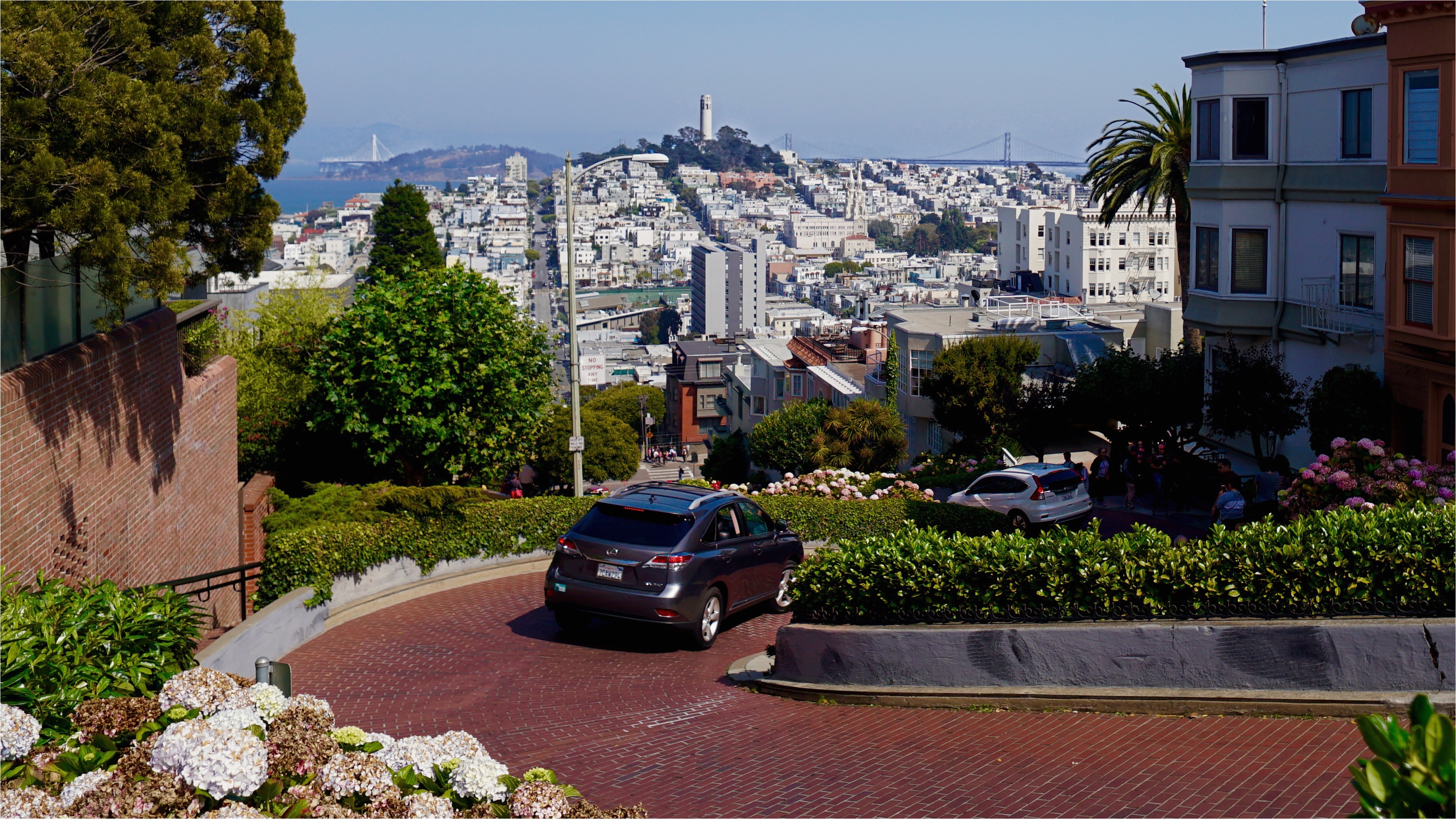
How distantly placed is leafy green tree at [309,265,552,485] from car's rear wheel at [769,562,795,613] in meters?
8.50

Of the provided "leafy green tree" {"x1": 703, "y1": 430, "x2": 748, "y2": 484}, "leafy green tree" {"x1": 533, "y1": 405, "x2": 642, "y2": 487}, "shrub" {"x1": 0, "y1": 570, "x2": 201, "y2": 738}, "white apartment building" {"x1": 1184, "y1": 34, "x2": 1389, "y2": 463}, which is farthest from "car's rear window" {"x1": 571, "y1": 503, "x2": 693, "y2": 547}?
"leafy green tree" {"x1": 533, "y1": 405, "x2": 642, "y2": 487}

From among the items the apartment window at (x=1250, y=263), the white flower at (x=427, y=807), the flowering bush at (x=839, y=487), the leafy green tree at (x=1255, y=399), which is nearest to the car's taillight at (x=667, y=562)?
the white flower at (x=427, y=807)

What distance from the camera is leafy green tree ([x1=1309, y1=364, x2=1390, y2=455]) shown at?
70.8 ft

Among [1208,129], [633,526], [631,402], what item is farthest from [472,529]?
[631,402]

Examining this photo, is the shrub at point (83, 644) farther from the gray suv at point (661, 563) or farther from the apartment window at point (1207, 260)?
the apartment window at point (1207, 260)

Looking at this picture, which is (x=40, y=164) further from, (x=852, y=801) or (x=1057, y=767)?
(x=1057, y=767)

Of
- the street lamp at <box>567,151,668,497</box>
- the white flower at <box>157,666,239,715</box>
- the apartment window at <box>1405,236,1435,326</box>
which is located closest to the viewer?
the white flower at <box>157,666,239,715</box>

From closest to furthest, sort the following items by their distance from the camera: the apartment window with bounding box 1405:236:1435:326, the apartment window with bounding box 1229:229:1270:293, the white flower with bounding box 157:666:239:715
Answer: the white flower with bounding box 157:666:239:715
the apartment window with bounding box 1405:236:1435:326
the apartment window with bounding box 1229:229:1270:293

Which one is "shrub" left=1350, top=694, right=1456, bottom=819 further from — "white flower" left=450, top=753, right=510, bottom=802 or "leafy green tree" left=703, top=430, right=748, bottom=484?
"leafy green tree" left=703, top=430, right=748, bottom=484

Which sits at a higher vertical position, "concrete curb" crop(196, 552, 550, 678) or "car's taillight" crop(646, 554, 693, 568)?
"car's taillight" crop(646, 554, 693, 568)

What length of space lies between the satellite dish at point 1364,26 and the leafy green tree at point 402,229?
40.8m

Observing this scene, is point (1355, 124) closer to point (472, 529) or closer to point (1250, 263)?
point (1250, 263)

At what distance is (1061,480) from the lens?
21875 millimetres

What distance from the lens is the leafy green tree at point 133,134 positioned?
9539 millimetres
